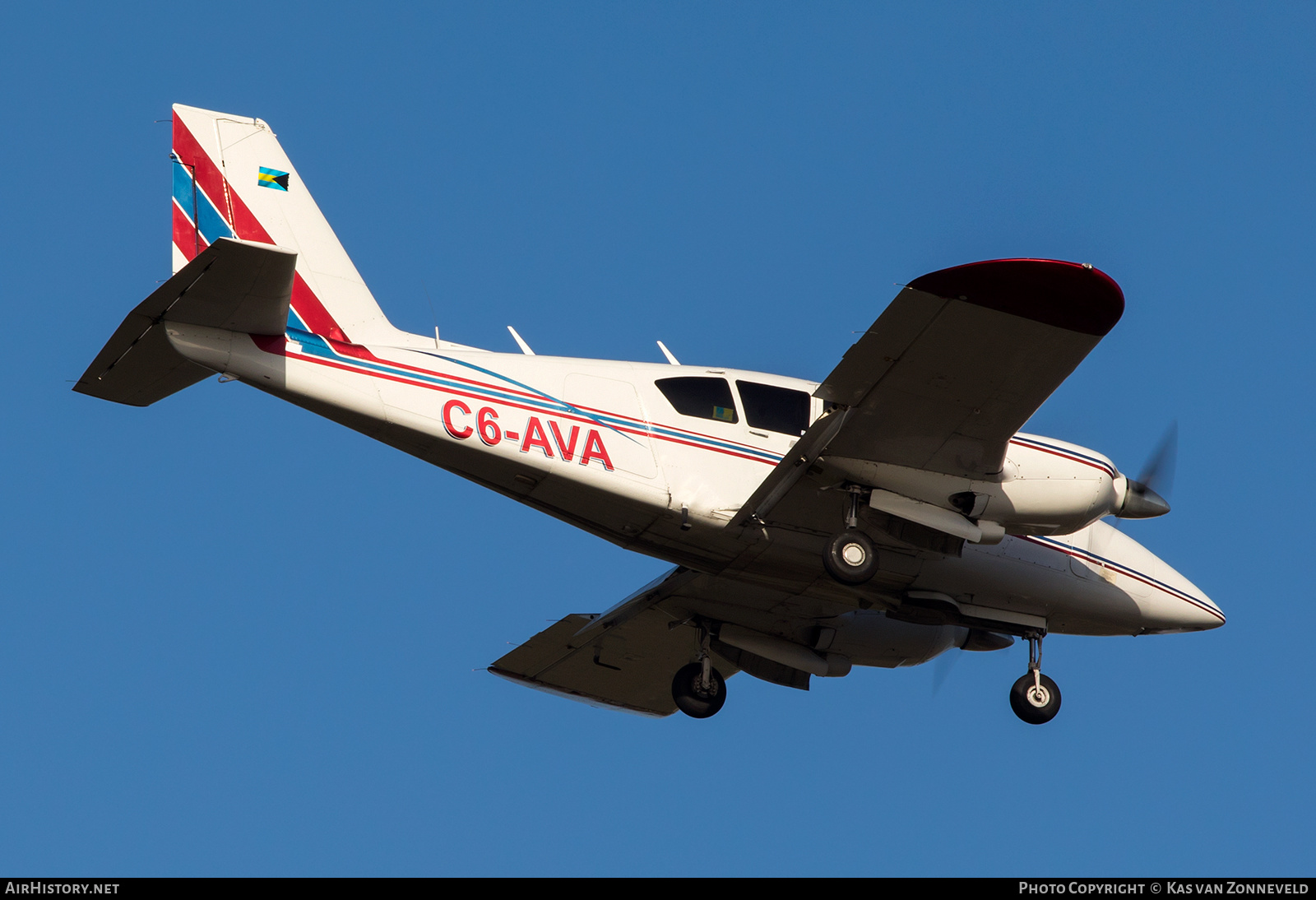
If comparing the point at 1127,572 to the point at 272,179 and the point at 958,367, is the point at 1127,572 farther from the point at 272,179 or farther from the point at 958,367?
the point at 272,179

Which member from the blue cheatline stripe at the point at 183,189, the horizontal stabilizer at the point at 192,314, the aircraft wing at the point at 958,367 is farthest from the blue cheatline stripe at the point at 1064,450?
the blue cheatline stripe at the point at 183,189

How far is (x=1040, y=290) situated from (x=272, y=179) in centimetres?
914

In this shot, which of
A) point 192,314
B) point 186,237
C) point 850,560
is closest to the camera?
point 192,314

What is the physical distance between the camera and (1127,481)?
707 inches

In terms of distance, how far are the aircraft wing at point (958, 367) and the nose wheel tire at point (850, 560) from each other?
888 millimetres

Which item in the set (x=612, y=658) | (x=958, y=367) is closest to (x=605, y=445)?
(x=958, y=367)

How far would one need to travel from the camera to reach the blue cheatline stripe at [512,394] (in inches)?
659

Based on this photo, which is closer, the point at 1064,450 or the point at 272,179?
the point at 1064,450

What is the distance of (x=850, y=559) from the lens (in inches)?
671

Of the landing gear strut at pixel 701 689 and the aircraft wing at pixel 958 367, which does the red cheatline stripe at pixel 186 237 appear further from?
the landing gear strut at pixel 701 689

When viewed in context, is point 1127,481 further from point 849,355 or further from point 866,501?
point 849,355

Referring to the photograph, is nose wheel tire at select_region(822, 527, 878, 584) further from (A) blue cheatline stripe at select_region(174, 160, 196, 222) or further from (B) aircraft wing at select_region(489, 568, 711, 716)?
(A) blue cheatline stripe at select_region(174, 160, 196, 222)
